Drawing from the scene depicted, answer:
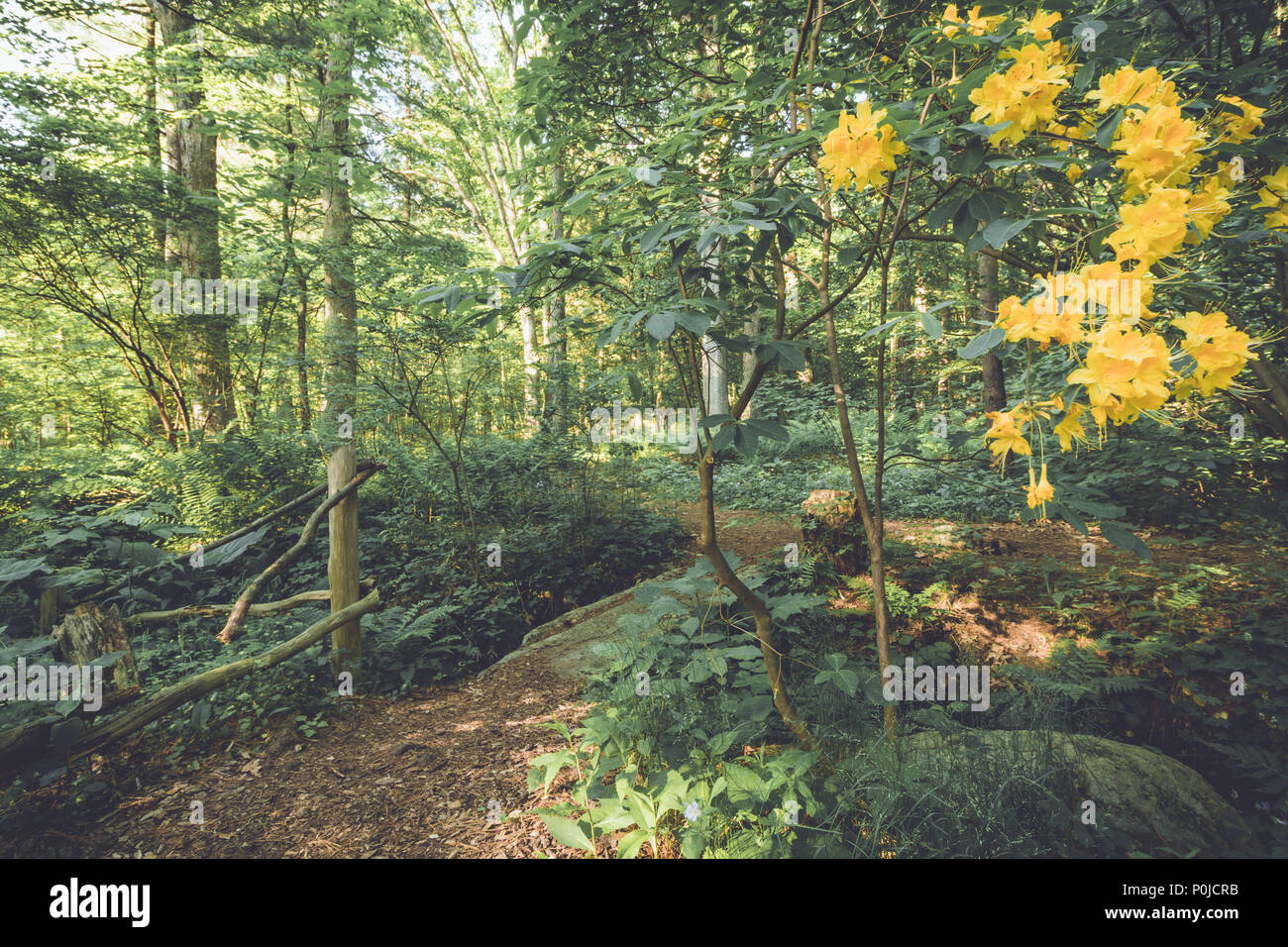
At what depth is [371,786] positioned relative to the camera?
2.66 m

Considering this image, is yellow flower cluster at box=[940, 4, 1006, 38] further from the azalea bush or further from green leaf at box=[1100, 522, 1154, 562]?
green leaf at box=[1100, 522, 1154, 562]

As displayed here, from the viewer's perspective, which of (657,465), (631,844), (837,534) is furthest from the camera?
(657,465)

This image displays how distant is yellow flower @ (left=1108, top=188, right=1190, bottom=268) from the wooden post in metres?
4.18

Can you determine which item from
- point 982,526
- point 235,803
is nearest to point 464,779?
point 235,803

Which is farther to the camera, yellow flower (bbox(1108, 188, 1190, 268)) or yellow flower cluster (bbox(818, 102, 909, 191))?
yellow flower cluster (bbox(818, 102, 909, 191))

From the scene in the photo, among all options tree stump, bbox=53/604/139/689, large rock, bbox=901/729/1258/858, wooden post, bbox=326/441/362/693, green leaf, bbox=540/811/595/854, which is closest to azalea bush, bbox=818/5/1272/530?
large rock, bbox=901/729/1258/858

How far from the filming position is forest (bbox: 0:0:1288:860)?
1.34 meters

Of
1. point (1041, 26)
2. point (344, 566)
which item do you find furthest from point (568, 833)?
point (344, 566)

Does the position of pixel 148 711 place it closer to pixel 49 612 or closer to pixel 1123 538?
pixel 49 612

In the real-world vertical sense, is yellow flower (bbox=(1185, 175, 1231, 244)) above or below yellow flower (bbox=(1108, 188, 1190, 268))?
above

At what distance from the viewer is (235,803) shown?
2.55m

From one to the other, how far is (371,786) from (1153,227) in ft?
11.6

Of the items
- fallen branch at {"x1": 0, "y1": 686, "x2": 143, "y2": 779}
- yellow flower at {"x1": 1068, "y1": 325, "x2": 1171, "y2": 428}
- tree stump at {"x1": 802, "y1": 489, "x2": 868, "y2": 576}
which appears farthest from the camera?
tree stump at {"x1": 802, "y1": 489, "x2": 868, "y2": 576}

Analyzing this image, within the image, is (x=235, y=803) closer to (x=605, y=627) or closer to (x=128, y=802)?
(x=128, y=802)
